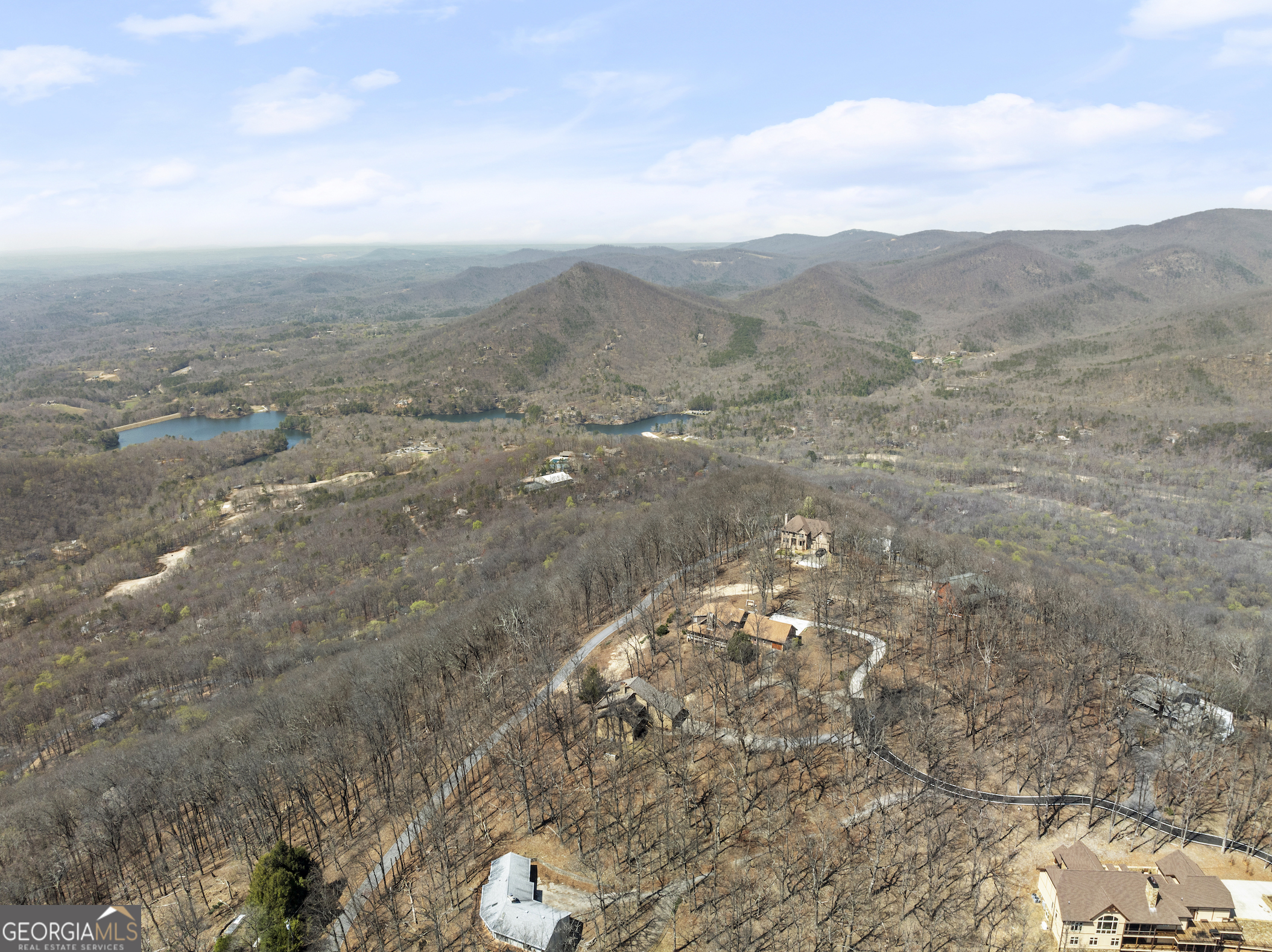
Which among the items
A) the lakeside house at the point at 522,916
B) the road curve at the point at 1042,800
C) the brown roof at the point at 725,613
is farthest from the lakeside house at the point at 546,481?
the lakeside house at the point at 522,916

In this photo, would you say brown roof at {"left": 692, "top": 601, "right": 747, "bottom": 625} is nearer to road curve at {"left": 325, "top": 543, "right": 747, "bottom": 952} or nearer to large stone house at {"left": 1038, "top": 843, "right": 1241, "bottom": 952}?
road curve at {"left": 325, "top": 543, "right": 747, "bottom": 952}

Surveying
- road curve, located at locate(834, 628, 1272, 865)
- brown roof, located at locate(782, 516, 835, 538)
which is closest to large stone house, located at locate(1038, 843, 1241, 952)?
road curve, located at locate(834, 628, 1272, 865)

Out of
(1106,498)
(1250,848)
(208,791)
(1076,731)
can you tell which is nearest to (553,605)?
(208,791)

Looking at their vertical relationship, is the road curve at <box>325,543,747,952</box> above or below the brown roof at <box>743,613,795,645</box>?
below

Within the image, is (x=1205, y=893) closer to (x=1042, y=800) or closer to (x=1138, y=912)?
(x=1138, y=912)

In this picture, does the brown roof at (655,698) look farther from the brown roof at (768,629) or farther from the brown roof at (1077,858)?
the brown roof at (1077,858)

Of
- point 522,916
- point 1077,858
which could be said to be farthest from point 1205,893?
point 522,916
